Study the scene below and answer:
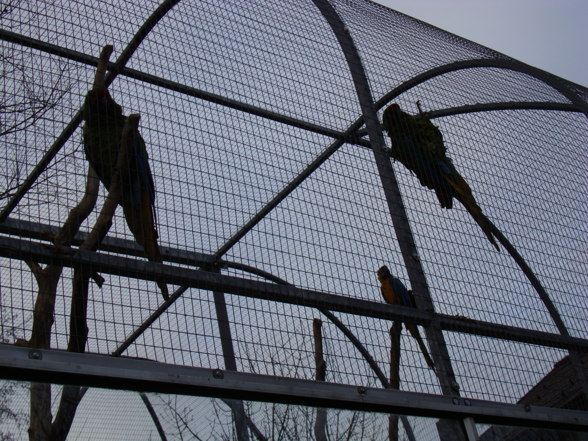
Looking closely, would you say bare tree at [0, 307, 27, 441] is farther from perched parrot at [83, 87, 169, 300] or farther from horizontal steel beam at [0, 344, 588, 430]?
perched parrot at [83, 87, 169, 300]

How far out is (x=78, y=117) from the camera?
9.38 feet

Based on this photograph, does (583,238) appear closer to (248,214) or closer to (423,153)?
(423,153)

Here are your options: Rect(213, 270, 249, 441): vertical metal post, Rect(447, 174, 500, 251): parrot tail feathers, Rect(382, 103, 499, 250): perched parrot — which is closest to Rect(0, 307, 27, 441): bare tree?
Rect(213, 270, 249, 441): vertical metal post

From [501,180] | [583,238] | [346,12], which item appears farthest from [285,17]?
[583,238]

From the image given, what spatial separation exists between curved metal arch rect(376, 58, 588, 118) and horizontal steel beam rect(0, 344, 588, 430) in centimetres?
163

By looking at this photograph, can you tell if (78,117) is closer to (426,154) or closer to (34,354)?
(34,354)

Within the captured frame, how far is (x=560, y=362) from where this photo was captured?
3.63 meters

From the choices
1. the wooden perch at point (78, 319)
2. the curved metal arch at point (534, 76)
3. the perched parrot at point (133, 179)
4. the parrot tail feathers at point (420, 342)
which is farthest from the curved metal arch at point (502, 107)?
the wooden perch at point (78, 319)

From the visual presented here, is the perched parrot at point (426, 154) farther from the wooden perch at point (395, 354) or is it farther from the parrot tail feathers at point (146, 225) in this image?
the parrot tail feathers at point (146, 225)

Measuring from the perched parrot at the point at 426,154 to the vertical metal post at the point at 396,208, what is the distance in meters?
0.29

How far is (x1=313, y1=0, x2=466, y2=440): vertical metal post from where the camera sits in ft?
9.55

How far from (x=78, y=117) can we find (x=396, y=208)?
1379 mm

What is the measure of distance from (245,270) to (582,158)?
223cm

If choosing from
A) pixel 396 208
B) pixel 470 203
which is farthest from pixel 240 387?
pixel 470 203
